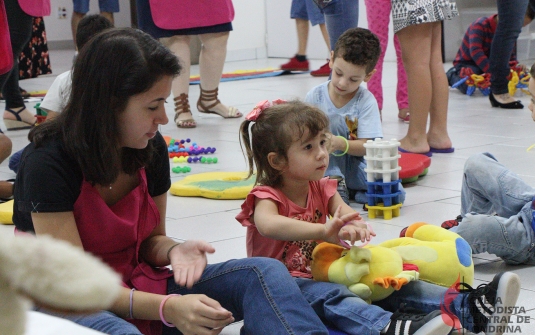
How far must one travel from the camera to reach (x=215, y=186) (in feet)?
9.86

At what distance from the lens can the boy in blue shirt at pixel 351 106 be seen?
2756 mm

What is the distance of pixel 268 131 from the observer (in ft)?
6.17

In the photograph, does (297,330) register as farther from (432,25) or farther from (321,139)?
(432,25)

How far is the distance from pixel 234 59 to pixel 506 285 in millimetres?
8472

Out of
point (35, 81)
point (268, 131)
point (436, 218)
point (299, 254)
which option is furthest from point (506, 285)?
point (35, 81)

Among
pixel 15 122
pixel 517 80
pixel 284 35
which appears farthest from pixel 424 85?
pixel 284 35

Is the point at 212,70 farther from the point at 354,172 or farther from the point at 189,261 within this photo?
the point at 189,261

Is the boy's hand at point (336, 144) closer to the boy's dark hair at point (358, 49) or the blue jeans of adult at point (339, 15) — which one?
the boy's dark hair at point (358, 49)

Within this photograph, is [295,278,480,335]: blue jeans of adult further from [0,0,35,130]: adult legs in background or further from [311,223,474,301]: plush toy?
[0,0,35,130]: adult legs in background

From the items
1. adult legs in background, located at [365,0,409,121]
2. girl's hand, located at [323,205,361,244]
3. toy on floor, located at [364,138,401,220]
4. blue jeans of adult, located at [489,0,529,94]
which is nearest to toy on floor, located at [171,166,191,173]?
toy on floor, located at [364,138,401,220]

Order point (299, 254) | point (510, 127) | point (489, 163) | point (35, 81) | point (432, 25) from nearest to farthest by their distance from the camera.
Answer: point (299, 254) → point (489, 163) → point (432, 25) → point (510, 127) → point (35, 81)

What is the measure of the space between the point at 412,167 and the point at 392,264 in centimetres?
140

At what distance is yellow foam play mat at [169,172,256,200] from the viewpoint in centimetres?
294

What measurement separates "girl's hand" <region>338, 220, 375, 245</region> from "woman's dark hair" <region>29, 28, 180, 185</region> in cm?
53
